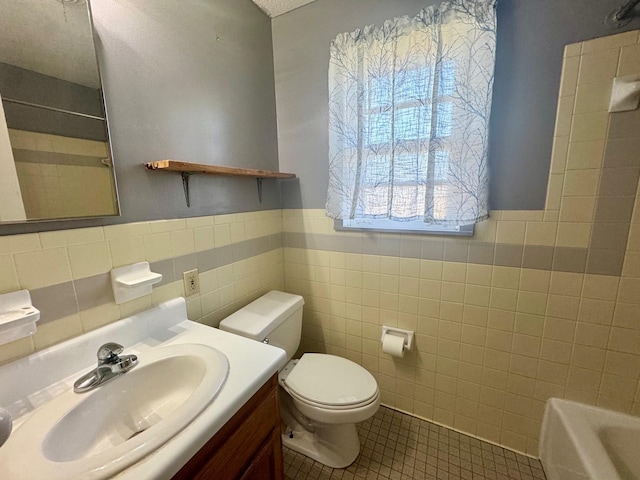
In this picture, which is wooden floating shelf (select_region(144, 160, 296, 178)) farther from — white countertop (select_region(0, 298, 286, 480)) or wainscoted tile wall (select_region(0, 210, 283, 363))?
white countertop (select_region(0, 298, 286, 480))

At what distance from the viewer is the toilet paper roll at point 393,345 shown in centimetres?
144

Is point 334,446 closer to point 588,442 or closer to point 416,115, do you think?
point 588,442

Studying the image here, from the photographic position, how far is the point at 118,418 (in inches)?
31.1

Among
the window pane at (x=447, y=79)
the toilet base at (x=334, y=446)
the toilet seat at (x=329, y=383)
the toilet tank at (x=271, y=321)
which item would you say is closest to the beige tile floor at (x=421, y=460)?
the toilet base at (x=334, y=446)

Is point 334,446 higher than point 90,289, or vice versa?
point 90,289

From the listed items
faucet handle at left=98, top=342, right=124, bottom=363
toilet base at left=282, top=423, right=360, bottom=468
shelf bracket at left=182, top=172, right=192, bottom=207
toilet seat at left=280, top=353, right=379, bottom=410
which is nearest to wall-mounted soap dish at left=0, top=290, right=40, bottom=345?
faucet handle at left=98, top=342, right=124, bottom=363

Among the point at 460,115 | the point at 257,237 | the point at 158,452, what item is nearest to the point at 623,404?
the point at 460,115

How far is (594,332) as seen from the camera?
1.13 m

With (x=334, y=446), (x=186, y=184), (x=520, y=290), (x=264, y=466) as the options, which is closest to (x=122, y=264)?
(x=186, y=184)

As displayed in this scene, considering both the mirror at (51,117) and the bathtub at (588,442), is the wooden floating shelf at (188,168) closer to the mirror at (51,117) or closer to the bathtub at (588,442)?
the mirror at (51,117)

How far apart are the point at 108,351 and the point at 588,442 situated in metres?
1.73

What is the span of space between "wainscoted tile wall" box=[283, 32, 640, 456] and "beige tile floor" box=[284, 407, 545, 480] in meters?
0.07

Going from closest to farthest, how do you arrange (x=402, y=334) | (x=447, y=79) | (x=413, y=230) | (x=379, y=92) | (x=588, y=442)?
1. (x=588, y=442)
2. (x=447, y=79)
3. (x=379, y=92)
4. (x=413, y=230)
5. (x=402, y=334)

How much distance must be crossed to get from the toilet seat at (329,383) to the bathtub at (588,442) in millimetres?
762
